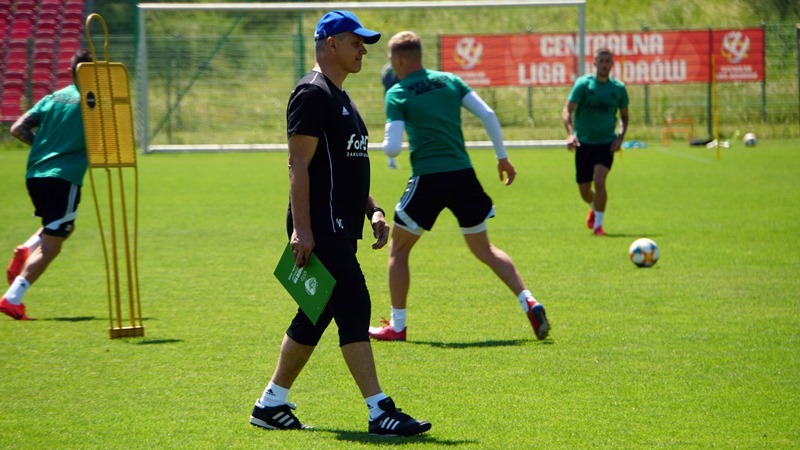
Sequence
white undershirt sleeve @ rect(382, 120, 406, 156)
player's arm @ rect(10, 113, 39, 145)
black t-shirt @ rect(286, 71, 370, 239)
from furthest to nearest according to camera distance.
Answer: player's arm @ rect(10, 113, 39, 145), white undershirt sleeve @ rect(382, 120, 406, 156), black t-shirt @ rect(286, 71, 370, 239)

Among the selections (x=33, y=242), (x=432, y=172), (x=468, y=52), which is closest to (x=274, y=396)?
(x=432, y=172)

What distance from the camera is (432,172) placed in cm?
802

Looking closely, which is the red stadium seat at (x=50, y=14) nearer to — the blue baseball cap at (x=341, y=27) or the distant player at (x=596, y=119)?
the distant player at (x=596, y=119)

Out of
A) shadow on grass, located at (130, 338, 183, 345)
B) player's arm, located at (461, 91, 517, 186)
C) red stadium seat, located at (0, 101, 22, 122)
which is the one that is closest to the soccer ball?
player's arm, located at (461, 91, 517, 186)

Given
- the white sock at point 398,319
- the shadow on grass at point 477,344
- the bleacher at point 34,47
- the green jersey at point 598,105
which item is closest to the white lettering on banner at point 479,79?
the bleacher at point 34,47

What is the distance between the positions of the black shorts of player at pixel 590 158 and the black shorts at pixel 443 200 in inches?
251

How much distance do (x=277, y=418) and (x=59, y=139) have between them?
174 inches

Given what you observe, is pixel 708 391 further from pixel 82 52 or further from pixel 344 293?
pixel 82 52

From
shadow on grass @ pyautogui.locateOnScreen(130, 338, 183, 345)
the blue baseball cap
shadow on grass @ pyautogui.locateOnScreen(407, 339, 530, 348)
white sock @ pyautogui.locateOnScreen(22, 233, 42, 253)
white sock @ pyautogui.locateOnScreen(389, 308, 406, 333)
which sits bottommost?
shadow on grass @ pyautogui.locateOnScreen(407, 339, 530, 348)

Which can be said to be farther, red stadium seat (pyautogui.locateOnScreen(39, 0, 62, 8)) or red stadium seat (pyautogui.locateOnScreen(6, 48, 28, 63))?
red stadium seat (pyautogui.locateOnScreen(39, 0, 62, 8))

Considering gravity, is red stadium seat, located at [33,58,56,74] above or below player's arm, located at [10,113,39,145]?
below

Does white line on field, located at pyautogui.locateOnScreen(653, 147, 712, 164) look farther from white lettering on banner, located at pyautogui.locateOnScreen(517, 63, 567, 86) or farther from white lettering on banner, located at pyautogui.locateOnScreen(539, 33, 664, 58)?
white lettering on banner, located at pyautogui.locateOnScreen(539, 33, 664, 58)

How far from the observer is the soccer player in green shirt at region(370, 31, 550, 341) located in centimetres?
799

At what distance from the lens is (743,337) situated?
777 centimetres
